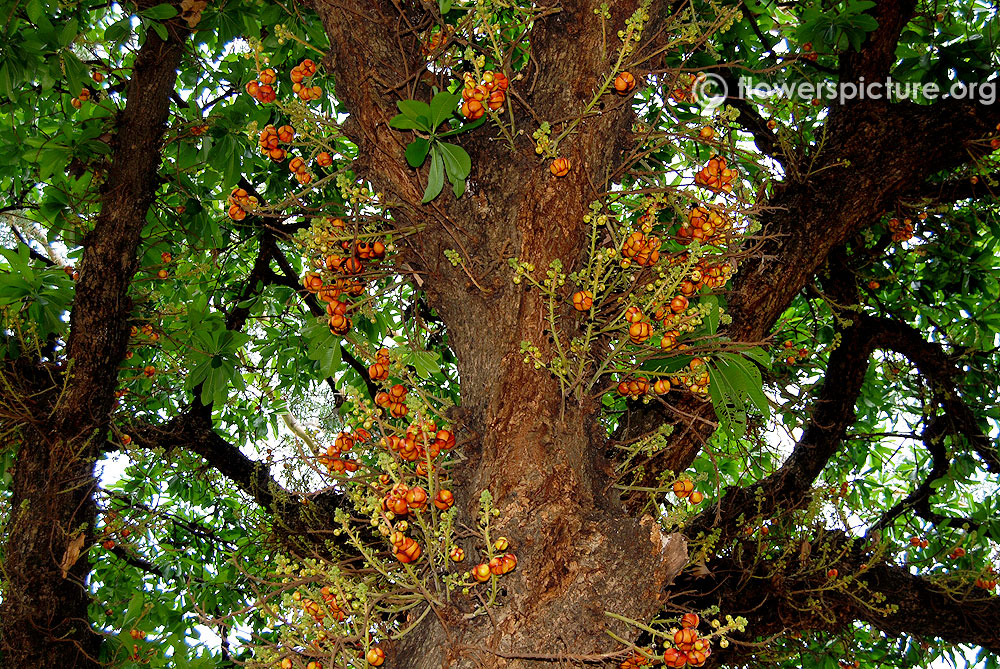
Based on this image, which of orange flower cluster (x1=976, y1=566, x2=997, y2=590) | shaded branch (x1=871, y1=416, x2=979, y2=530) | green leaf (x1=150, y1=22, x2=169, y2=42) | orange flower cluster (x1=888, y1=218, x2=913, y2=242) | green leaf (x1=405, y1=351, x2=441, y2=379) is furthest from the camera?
shaded branch (x1=871, y1=416, x2=979, y2=530)

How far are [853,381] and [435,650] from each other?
309 centimetres

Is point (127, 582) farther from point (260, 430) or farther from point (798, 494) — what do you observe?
point (798, 494)

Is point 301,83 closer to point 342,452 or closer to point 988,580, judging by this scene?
point 342,452

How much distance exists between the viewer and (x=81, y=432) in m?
2.77

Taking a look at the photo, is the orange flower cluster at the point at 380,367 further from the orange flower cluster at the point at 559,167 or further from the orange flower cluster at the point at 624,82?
the orange flower cluster at the point at 624,82

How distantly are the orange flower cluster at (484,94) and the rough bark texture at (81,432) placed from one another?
1.86 m

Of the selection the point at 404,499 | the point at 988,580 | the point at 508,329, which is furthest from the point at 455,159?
the point at 988,580

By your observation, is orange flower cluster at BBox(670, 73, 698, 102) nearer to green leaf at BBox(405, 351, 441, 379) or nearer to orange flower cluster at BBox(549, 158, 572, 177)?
orange flower cluster at BBox(549, 158, 572, 177)

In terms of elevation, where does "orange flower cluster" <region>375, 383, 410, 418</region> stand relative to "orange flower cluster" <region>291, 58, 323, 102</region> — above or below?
below

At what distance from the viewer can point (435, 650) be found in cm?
140

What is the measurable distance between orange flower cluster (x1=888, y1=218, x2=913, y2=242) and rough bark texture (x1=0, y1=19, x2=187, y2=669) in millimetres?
3379

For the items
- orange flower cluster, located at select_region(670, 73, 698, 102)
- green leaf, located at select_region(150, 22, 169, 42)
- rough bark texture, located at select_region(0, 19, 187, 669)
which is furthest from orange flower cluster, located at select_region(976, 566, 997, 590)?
green leaf, located at select_region(150, 22, 169, 42)

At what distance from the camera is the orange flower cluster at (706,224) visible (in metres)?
1.68

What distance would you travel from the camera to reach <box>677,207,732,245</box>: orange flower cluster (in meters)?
1.68
